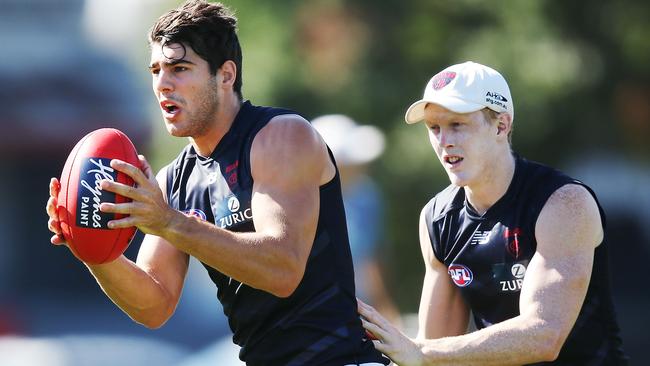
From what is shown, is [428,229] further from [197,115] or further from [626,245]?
[626,245]

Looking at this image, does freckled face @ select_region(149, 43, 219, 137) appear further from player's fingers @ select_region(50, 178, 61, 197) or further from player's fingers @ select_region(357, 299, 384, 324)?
player's fingers @ select_region(357, 299, 384, 324)

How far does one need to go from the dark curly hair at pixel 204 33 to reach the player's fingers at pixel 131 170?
0.82 m

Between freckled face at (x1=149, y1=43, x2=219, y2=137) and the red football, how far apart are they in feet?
0.95

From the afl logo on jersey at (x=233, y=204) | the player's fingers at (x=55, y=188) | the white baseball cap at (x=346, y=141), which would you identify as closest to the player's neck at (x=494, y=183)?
the afl logo on jersey at (x=233, y=204)

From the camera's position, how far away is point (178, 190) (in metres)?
6.46

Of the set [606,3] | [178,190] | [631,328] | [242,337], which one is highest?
[606,3]

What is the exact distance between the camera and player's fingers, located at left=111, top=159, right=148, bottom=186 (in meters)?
5.59

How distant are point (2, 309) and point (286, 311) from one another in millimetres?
16378

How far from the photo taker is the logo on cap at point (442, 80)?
251 inches

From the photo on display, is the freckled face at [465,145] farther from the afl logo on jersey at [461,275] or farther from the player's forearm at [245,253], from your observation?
the player's forearm at [245,253]

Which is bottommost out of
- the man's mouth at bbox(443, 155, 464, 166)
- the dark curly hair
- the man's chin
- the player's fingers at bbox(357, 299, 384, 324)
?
the player's fingers at bbox(357, 299, 384, 324)

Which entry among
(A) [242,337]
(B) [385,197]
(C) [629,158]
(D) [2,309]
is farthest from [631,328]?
(A) [242,337]

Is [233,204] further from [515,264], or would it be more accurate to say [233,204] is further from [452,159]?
[515,264]

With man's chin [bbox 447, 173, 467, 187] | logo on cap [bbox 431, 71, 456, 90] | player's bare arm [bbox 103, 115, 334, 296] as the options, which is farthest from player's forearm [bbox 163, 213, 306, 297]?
logo on cap [bbox 431, 71, 456, 90]
